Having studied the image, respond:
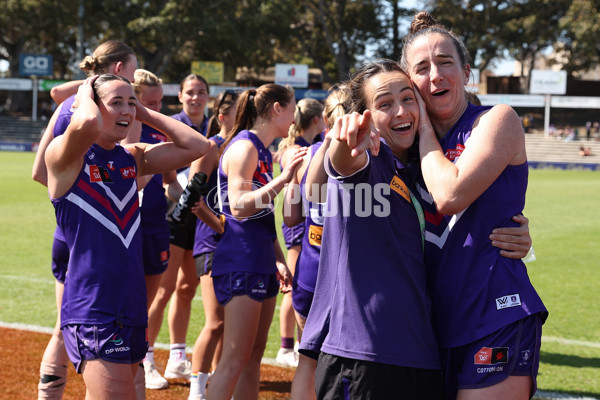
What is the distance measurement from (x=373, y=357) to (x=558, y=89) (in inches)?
2071

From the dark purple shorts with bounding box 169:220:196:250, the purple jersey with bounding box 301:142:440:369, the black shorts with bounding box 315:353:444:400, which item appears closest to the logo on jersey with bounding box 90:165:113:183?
the purple jersey with bounding box 301:142:440:369

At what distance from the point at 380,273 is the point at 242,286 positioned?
1.89 metres

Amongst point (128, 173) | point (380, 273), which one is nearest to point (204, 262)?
point (128, 173)

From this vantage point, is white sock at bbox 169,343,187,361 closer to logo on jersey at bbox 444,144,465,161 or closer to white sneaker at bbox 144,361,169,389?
white sneaker at bbox 144,361,169,389

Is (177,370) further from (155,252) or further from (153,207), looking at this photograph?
(153,207)

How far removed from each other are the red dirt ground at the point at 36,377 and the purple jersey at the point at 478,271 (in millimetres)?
2852

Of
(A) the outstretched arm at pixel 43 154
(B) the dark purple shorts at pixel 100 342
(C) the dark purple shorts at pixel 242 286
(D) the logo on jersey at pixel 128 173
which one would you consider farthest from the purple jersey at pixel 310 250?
(A) the outstretched arm at pixel 43 154

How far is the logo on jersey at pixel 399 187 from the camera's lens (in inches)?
97.6

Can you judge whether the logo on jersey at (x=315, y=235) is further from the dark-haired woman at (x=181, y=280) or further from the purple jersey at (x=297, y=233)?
the purple jersey at (x=297, y=233)

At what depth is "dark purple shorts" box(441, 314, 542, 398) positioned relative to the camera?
95.5 inches

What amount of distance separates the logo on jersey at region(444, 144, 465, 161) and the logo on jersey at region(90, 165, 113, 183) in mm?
1615

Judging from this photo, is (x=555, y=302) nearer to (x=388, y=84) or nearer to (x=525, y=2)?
(x=388, y=84)

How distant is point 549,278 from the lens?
31.6 feet

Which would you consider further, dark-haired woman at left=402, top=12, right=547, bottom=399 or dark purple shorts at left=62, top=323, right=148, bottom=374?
dark purple shorts at left=62, top=323, right=148, bottom=374
